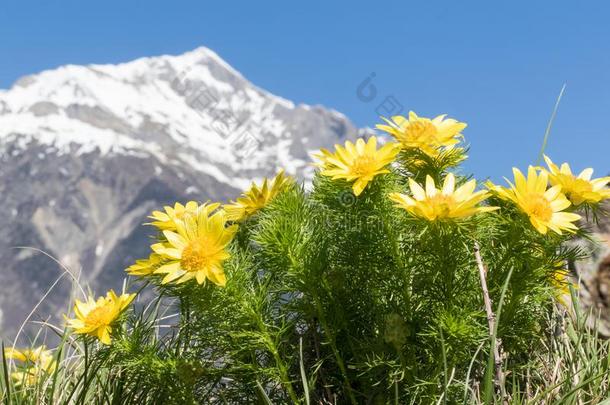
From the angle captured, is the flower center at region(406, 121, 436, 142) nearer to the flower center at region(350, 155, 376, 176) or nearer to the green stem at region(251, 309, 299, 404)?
the flower center at region(350, 155, 376, 176)

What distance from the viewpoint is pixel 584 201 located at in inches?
87.6

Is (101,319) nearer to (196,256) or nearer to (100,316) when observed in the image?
(100,316)

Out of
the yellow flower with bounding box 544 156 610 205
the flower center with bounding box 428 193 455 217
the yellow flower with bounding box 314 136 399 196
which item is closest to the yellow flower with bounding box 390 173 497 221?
the flower center with bounding box 428 193 455 217

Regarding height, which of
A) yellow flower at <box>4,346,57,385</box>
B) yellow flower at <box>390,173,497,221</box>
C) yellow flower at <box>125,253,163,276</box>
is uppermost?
yellow flower at <box>390,173,497,221</box>

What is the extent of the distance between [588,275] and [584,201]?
4.16 feet

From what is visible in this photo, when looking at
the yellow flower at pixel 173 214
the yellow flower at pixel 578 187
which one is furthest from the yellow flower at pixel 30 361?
the yellow flower at pixel 578 187

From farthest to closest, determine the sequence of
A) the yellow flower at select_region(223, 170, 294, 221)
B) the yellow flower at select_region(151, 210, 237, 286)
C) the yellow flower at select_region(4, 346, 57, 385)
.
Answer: the yellow flower at select_region(4, 346, 57, 385) < the yellow flower at select_region(223, 170, 294, 221) < the yellow flower at select_region(151, 210, 237, 286)

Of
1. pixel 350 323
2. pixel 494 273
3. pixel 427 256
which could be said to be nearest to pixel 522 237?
pixel 494 273

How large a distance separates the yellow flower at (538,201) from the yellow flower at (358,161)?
368 millimetres

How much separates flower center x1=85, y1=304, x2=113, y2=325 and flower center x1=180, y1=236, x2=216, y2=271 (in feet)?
1.37

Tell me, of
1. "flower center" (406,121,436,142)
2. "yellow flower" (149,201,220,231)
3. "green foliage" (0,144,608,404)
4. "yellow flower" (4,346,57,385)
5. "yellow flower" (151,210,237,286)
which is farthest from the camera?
"yellow flower" (4,346,57,385)

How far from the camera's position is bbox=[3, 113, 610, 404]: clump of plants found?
6.45 ft

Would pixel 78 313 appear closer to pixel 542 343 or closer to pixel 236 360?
pixel 236 360

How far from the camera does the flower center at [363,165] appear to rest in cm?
197
